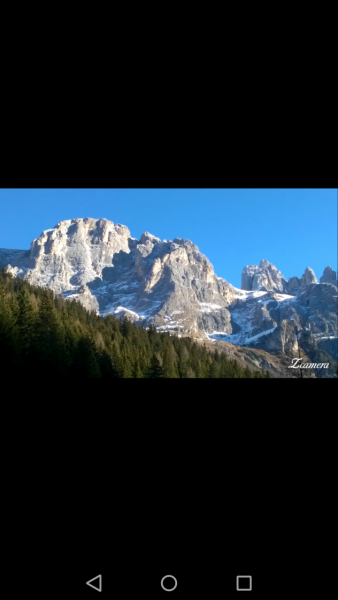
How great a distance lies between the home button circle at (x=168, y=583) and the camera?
175 centimetres

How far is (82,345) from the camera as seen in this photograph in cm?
812

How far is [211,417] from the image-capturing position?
8.93 ft

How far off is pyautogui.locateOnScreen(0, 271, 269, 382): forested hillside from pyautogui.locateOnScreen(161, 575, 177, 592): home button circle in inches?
136

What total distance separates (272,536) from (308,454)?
737mm

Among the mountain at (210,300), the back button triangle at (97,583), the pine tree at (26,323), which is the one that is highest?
the mountain at (210,300)

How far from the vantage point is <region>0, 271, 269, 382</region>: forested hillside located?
6336 mm

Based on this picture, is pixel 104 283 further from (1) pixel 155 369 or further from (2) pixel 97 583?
(2) pixel 97 583

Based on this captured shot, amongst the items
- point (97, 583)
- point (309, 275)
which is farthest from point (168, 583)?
point (309, 275)

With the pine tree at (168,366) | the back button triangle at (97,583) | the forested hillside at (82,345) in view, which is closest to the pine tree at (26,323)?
the forested hillside at (82,345)

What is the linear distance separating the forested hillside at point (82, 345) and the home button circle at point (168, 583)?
3461mm

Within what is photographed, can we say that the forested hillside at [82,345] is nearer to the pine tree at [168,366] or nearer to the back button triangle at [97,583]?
the pine tree at [168,366]
